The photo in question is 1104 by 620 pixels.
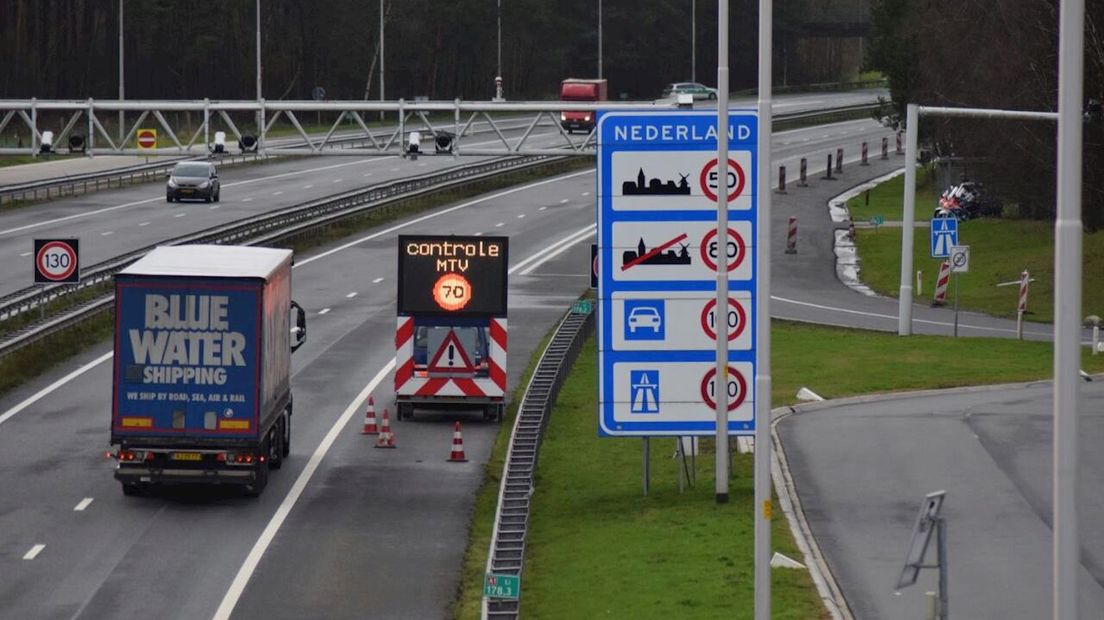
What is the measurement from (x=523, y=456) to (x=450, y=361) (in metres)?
6.16

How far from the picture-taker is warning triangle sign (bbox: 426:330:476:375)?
35062mm

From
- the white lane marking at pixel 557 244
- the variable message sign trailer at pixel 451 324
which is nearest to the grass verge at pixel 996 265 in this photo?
the white lane marking at pixel 557 244

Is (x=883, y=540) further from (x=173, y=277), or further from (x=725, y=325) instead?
(x=173, y=277)

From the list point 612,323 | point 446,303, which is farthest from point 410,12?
→ point 612,323

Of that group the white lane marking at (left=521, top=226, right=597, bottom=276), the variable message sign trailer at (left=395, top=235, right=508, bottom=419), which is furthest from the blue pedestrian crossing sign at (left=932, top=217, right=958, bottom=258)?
Answer: the white lane marking at (left=521, top=226, right=597, bottom=276)

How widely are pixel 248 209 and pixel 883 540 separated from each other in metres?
49.0

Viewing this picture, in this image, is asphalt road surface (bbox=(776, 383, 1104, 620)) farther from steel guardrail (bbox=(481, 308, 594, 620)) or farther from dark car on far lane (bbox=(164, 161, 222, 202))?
dark car on far lane (bbox=(164, 161, 222, 202))

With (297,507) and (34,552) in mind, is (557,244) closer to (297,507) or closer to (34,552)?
(297,507)

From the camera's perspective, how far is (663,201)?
2553cm

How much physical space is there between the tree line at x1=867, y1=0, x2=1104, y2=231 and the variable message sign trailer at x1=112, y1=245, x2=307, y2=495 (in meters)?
20.4

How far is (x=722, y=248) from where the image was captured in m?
24.8

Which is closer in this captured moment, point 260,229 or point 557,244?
point 260,229

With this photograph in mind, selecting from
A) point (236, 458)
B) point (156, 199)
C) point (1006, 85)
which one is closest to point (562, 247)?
point (1006, 85)

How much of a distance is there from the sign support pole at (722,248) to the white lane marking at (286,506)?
6222 mm
